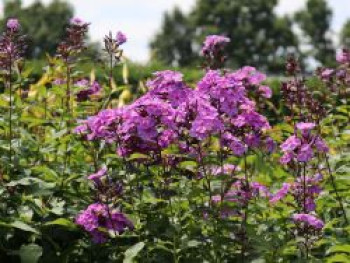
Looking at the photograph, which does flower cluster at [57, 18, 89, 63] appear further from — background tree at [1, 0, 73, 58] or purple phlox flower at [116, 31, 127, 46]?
background tree at [1, 0, 73, 58]

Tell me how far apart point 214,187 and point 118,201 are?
670mm

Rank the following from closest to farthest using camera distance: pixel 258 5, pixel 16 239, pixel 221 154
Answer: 1. pixel 221 154
2. pixel 16 239
3. pixel 258 5

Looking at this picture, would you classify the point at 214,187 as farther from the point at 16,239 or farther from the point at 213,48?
the point at 16,239

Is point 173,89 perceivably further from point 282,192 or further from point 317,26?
point 317,26

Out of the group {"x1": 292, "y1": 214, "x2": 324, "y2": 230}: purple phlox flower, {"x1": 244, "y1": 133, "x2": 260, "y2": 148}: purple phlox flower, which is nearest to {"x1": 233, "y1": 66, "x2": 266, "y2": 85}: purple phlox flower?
{"x1": 244, "y1": 133, "x2": 260, "y2": 148}: purple phlox flower

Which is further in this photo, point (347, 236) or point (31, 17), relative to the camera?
point (31, 17)

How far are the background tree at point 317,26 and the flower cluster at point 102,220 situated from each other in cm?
5887

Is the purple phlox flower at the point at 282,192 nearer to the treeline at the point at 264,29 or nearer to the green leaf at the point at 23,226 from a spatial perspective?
the green leaf at the point at 23,226

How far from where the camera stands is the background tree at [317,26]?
6125cm

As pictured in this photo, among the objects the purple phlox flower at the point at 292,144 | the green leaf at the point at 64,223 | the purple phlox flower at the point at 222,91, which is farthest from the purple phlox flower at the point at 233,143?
the green leaf at the point at 64,223

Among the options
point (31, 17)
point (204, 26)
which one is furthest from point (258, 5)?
point (31, 17)

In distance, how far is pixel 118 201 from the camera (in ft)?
12.7

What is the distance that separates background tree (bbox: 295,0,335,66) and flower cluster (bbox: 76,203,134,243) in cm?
5887

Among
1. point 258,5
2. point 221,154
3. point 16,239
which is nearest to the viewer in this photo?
point 221,154
